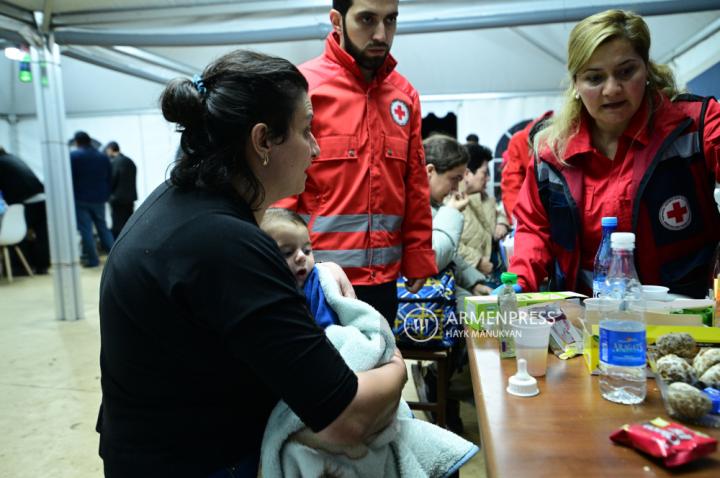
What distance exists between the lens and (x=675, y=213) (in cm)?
165

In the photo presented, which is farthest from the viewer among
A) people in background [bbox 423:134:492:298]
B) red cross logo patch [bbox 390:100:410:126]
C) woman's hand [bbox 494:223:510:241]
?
woman's hand [bbox 494:223:510:241]

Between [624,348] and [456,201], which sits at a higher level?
[456,201]

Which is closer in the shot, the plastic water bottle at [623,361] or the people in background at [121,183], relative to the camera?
the plastic water bottle at [623,361]

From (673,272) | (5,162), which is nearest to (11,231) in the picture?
(5,162)

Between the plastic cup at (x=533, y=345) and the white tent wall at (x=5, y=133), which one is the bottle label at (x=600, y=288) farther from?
the white tent wall at (x=5, y=133)

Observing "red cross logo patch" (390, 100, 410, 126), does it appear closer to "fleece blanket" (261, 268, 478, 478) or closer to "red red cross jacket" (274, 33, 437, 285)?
"red red cross jacket" (274, 33, 437, 285)

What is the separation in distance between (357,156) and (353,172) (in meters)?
0.06

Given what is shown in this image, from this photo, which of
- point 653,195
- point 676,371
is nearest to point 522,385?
point 676,371

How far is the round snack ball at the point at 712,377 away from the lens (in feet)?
3.11

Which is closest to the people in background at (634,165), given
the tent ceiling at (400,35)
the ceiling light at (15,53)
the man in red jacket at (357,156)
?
the man in red jacket at (357,156)

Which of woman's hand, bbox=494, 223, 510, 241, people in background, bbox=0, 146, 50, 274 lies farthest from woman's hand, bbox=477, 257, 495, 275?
people in background, bbox=0, 146, 50, 274

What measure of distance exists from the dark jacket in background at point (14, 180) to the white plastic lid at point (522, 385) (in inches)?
295

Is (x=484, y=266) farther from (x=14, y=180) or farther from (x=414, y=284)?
(x=14, y=180)

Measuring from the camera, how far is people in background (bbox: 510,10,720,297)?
Result: 1626 mm
